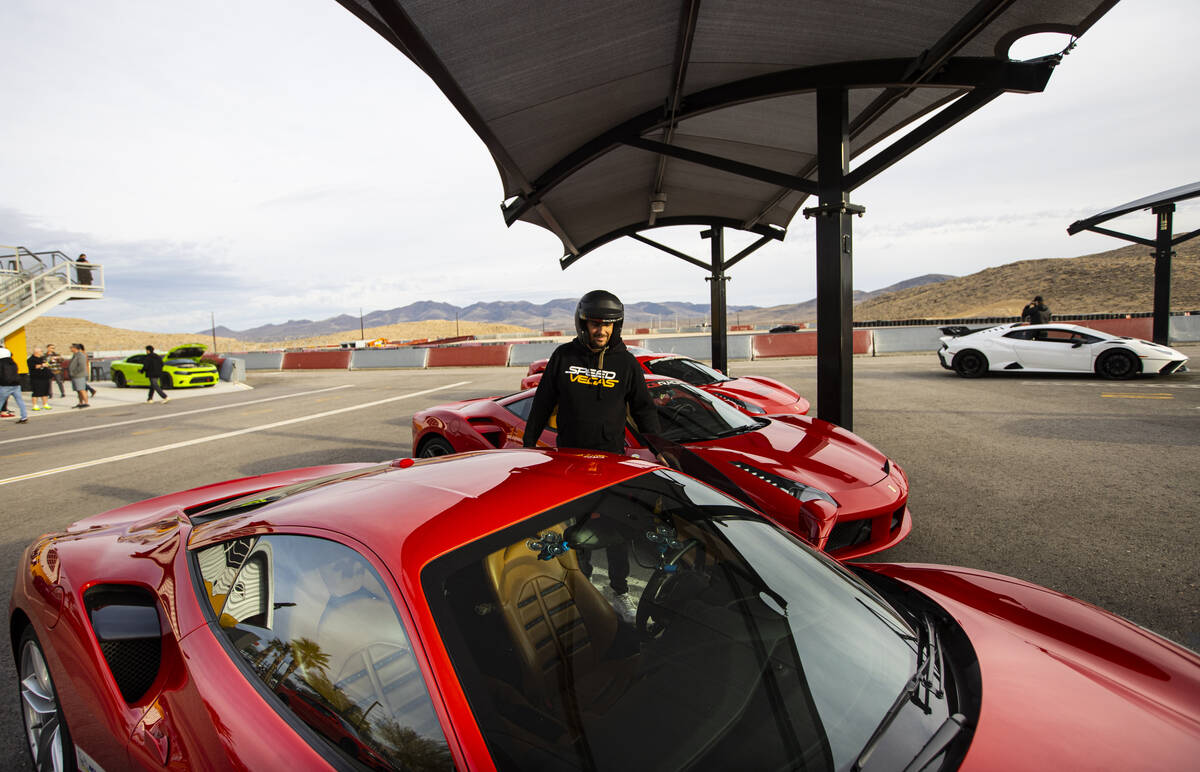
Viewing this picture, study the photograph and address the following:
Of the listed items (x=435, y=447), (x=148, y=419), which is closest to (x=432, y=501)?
(x=435, y=447)

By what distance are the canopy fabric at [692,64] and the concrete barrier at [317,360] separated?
24320 mm

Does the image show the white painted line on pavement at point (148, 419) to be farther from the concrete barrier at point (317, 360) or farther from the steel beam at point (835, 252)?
the steel beam at point (835, 252)

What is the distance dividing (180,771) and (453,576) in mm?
774

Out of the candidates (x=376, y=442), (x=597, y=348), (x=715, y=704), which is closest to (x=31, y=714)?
(x=715, y=704)

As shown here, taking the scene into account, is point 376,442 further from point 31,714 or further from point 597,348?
point 31,714

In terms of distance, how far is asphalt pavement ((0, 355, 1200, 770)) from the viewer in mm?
3615

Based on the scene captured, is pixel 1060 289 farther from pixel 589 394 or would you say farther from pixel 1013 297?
pixel 589 394

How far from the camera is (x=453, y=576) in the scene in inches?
53.8

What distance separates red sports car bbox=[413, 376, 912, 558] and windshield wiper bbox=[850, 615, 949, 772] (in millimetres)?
1591

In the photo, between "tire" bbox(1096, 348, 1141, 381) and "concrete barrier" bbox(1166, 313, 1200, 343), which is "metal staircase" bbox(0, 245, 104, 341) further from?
"concrete barrier" bbox(1166, 313, 1200, 343)

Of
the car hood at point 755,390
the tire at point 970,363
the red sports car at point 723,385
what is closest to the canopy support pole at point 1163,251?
the tire at point 970,363

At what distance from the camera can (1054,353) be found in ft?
41.2

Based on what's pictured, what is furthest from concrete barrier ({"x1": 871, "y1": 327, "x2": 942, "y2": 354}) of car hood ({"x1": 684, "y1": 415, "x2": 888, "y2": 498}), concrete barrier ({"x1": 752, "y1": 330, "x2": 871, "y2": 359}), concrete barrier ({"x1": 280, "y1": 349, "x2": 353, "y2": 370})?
concrete barrier ({"x1": 280, "y1": 349, "x2": 353, "y2": 370})

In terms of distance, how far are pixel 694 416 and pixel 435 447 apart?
2.64 metres
